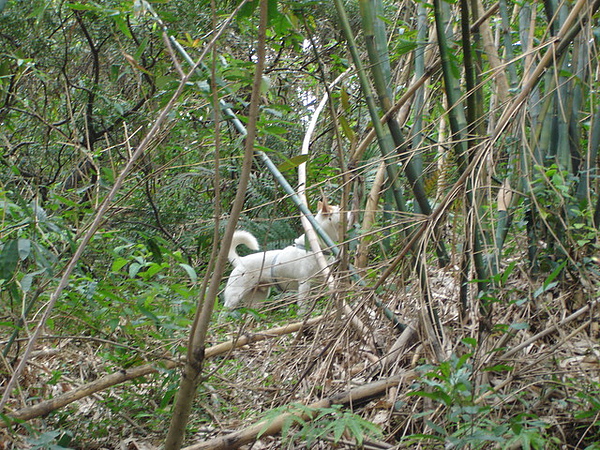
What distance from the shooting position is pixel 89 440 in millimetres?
2355

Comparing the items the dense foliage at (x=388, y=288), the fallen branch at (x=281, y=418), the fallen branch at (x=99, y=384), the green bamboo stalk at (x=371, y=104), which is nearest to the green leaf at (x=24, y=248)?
the dense foliage at (x=388, y=288)

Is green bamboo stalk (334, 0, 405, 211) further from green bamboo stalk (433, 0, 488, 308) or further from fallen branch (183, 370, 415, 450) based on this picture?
fallen branch (183, 370, 415, 450)

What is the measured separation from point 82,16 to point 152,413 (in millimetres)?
3968

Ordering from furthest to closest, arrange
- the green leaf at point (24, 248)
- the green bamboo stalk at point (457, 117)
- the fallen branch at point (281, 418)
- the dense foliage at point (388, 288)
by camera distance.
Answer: the green bamboo stalk at point (457, 117), the fallen branch at point (281, 418), the dense foliage at point (388, 288), the green leaf at point (24, 248)

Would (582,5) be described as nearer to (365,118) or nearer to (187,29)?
(187,29)

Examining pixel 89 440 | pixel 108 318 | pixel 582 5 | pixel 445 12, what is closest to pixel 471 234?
pixel 582 5

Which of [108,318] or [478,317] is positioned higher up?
[108,318]

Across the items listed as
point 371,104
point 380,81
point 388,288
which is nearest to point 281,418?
point 388,288

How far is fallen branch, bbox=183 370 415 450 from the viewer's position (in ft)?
6.44

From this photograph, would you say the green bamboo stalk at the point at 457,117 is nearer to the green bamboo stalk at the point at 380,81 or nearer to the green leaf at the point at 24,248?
the green bamboo stalk at the point at 380,81

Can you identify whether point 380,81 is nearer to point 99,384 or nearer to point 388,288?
point 388,288

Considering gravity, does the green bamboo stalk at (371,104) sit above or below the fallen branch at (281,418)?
above

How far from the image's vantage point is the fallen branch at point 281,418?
1962mm

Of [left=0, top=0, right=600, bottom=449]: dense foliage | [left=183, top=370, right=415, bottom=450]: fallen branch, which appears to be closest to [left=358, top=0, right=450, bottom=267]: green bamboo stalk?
[left=0, top=0, right=600, bottom=449]: dense foliage
